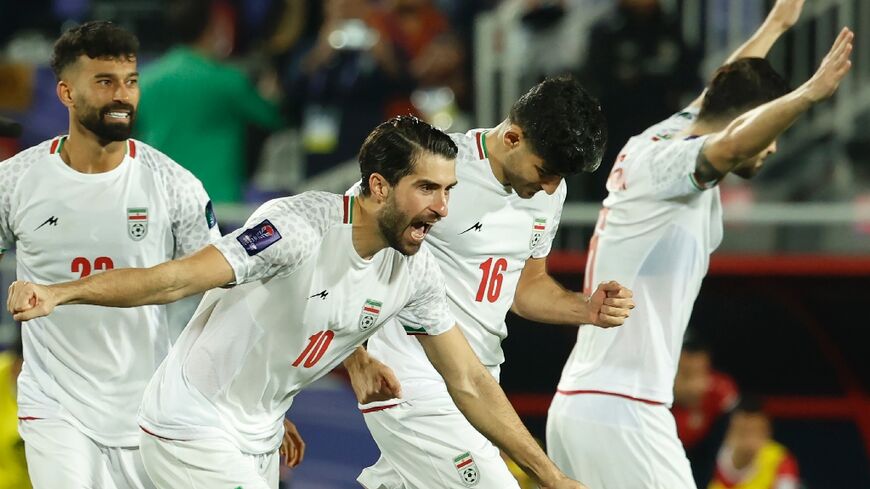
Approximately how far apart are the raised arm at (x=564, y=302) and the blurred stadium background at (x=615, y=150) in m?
2.67

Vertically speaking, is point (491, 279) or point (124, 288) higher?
point (124, 288)

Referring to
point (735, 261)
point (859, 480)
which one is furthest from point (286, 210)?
point (859, 480)

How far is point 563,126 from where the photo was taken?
197 inches

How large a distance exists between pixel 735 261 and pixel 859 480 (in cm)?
146

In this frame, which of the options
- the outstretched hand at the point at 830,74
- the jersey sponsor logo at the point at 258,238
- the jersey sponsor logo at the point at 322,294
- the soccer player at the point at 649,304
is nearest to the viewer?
the jersey sponsor logo at the point at 258,238

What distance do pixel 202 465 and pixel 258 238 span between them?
29.6 inches

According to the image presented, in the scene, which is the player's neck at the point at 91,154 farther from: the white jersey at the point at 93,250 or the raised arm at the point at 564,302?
the raised arm at the point at 564,302

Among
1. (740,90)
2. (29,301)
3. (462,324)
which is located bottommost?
(462,324)

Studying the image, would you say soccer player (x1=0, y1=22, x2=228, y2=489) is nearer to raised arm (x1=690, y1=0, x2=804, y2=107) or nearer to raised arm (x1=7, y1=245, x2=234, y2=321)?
raised arm (x1=7, y1=245, x2=234, y2=321)

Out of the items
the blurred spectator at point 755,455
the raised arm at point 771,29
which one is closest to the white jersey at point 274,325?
the raised arm at point 771,29

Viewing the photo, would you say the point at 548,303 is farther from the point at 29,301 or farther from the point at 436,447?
the point at 29,301

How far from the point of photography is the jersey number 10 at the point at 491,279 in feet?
17.9

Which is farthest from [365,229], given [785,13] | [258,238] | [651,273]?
[785,13]

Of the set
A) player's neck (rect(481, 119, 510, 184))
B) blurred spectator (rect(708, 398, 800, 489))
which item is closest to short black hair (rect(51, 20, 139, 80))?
player's neck (rect(481, 119, 510, 184))
